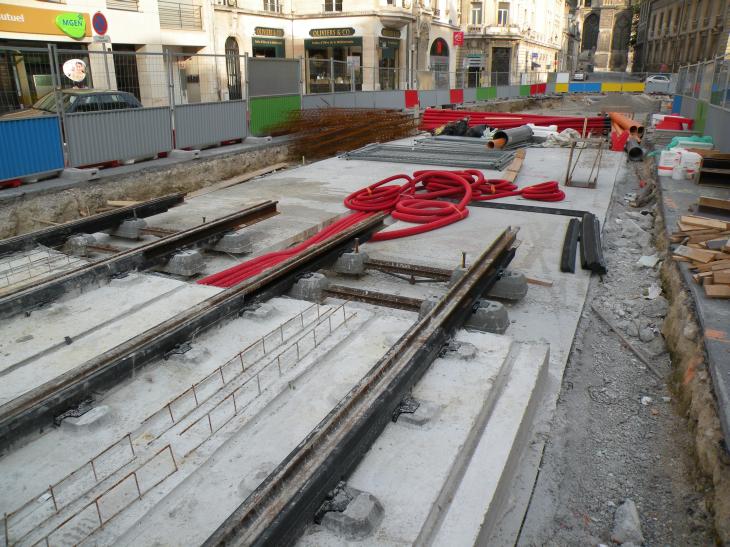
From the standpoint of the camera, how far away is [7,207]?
952cm

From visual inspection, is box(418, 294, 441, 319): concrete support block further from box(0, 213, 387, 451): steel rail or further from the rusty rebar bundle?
the rusty rebar bundle

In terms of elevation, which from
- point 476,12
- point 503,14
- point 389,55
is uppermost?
point 476,12

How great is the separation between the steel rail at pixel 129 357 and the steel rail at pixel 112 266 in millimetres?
1456

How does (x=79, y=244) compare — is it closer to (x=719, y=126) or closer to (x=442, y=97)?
(x=719, y=126)

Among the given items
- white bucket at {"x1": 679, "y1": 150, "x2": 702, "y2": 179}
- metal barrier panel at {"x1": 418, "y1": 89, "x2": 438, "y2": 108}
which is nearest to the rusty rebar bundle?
metal barrier panel at {"x1": 418, "y1": 89, "x2": 438, "y2": 108}

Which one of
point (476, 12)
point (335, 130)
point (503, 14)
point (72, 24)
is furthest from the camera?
point (503, 14)

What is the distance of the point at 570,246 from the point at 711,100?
12.4m

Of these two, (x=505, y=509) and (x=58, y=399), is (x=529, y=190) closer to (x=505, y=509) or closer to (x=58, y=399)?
(x=505, y=509)

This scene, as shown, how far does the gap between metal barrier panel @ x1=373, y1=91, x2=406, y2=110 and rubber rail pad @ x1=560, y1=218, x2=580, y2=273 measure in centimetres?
1783

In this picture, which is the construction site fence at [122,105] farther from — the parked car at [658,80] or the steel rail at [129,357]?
the parked car at [658,80]

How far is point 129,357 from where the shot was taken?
12.1 feet

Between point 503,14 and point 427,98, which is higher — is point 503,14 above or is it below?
above

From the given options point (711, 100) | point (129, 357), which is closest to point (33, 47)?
point (129, 357)

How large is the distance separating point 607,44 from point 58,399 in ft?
405
